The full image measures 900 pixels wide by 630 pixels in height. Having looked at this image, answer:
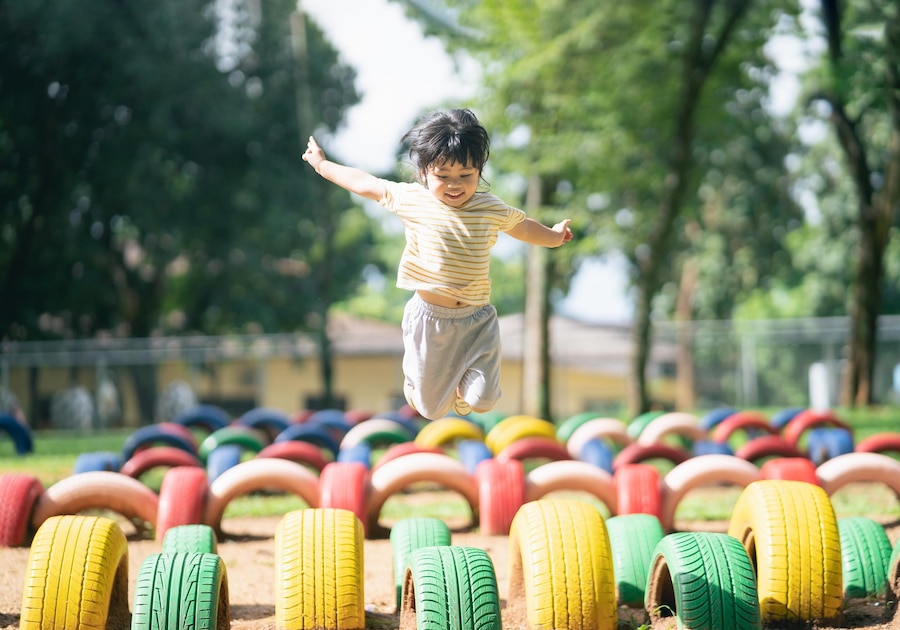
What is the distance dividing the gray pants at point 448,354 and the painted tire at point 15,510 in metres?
3.99

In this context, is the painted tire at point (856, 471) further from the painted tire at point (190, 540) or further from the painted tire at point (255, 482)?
the painted tire at point (190, 540)

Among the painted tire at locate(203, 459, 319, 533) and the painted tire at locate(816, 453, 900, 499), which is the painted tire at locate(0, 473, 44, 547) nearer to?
the painted tire at locate(203, 459, 319, 533)

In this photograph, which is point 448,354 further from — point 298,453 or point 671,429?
point 671,429

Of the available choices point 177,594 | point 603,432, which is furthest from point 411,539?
point 603,432

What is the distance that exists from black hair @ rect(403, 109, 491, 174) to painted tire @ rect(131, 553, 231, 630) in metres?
2.32

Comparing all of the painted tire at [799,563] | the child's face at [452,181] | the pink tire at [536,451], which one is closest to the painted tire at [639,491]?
the pink tire at [536,451]

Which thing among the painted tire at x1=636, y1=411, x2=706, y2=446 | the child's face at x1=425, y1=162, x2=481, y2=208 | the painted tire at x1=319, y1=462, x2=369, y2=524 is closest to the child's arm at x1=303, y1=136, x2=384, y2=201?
the child's face at x1=425, y1=162, x2=481, y2=208

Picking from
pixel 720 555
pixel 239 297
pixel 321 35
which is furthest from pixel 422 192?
pixel 321 35

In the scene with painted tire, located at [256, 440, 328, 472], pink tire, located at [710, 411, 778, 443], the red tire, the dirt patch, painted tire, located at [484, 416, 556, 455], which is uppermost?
pink tire, located at [710, 411, 778, 443]

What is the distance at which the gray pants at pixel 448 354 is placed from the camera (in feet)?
20.3

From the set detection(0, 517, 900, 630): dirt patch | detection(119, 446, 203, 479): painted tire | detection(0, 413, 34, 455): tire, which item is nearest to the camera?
detection(0, 517, 900, 630): dirt patch

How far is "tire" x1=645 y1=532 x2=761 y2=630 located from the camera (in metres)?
5.49

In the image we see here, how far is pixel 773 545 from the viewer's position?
6188 mm

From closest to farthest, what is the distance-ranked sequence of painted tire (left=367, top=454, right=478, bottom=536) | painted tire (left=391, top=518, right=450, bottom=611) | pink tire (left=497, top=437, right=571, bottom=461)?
painted tire (left=391, top=518, right=450, bottom=611) → painted tire (left=367, top=454, right=478, bottom=536) → pink tire (left=497, top=437, right=571, bottom=461)
